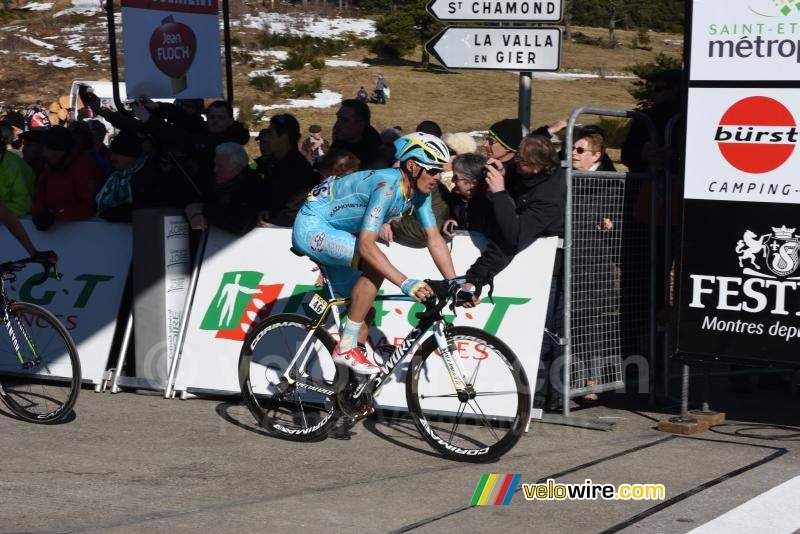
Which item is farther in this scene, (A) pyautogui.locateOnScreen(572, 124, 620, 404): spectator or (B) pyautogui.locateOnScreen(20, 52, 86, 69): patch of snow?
(B) pyautogui.locateOnScreen(20, 52, 86, 69): patch of snow

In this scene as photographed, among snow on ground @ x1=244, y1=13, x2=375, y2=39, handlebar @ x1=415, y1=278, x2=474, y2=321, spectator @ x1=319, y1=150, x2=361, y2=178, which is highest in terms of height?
snow on ground @ x1=244, y1=13, x2=375, y2=39

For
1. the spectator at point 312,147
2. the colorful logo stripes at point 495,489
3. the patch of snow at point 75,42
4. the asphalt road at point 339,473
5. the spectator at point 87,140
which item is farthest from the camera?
the patch of snow at point 75,42

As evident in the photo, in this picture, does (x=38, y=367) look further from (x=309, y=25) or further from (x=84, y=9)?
(x=84, y=9)

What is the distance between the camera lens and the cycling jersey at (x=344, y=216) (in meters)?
6.59

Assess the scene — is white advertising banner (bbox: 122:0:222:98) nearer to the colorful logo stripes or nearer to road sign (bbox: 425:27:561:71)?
road sign (bbox: 425:27:561:71)

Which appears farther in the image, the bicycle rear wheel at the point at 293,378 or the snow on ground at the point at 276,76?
the snow on ground at the point at 276,76

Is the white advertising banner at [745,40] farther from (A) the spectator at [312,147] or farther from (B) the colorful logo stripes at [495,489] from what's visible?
(A) the spectator at [312,147]

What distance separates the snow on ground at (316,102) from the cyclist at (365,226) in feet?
170

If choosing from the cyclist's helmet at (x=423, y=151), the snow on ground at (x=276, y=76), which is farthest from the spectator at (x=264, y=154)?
the snow on ground at (x=276, y=76)

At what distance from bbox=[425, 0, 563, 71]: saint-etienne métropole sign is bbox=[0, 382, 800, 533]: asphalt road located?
271 centimetres

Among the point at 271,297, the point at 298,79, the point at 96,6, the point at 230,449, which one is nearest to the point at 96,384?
the point at 271,297

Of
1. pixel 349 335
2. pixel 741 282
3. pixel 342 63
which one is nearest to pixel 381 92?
pixel 342 63

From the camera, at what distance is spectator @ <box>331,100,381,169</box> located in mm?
9297

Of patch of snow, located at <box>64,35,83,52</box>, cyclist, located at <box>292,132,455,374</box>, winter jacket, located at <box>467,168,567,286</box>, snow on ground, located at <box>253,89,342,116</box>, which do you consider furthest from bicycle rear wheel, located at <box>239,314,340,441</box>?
patch of snow, located at <box>64,35,83,52</box>
